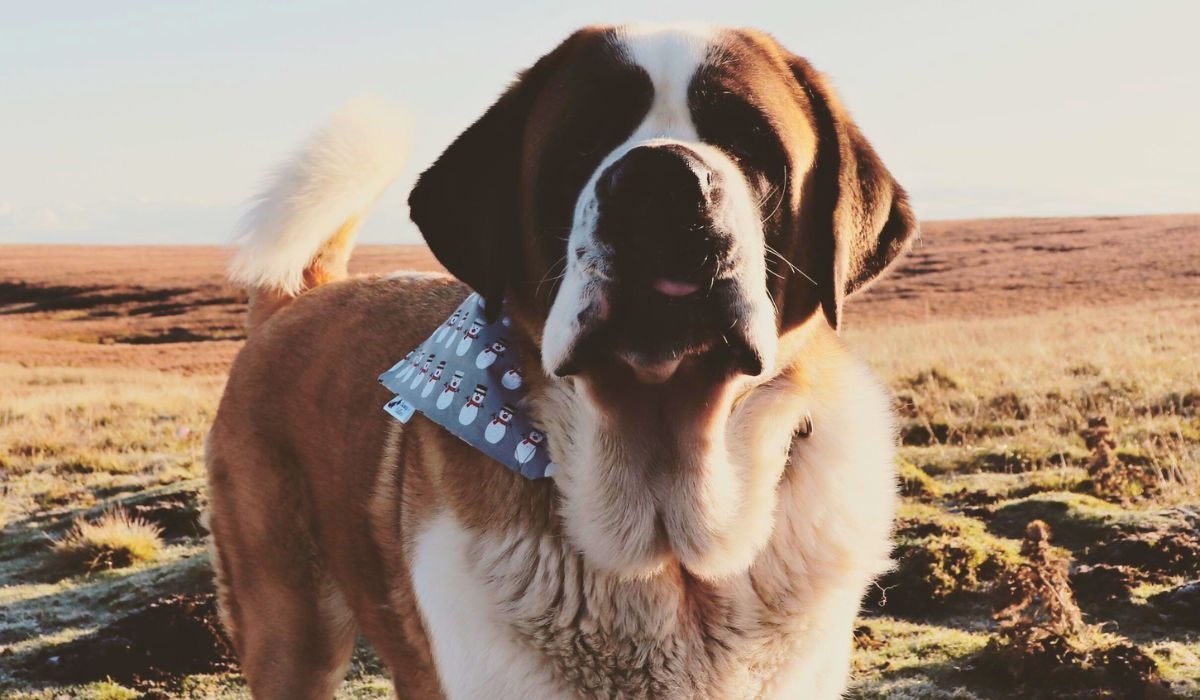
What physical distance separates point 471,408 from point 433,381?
8.5 inches

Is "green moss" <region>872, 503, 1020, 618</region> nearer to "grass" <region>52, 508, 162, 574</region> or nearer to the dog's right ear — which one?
the dog's right ear

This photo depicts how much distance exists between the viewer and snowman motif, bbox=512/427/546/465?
2363 millimetres

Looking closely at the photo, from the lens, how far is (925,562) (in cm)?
463

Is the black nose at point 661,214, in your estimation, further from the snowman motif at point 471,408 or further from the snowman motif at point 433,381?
the snowman motif at point 433,381

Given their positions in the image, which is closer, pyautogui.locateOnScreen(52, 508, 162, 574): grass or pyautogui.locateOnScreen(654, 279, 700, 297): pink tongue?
pyautogui.locateOnScreen(654, 279, 700, 297): pink tongue

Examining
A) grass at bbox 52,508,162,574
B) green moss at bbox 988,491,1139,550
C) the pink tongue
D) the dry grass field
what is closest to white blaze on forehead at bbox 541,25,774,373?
the pink tongue

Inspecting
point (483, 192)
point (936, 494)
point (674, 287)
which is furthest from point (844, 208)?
point (936, 494)

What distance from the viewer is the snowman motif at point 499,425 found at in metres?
2.38

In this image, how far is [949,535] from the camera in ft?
16.3

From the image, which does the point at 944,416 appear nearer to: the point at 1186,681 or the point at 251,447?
the point at 1186,681

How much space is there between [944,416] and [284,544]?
18.8 ft

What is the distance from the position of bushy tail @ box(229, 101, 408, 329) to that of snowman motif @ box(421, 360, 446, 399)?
1.27 m

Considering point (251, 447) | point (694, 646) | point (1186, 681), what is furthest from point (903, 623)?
point (251, 447)

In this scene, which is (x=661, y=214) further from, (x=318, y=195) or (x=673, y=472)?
(x=318, y=195)
